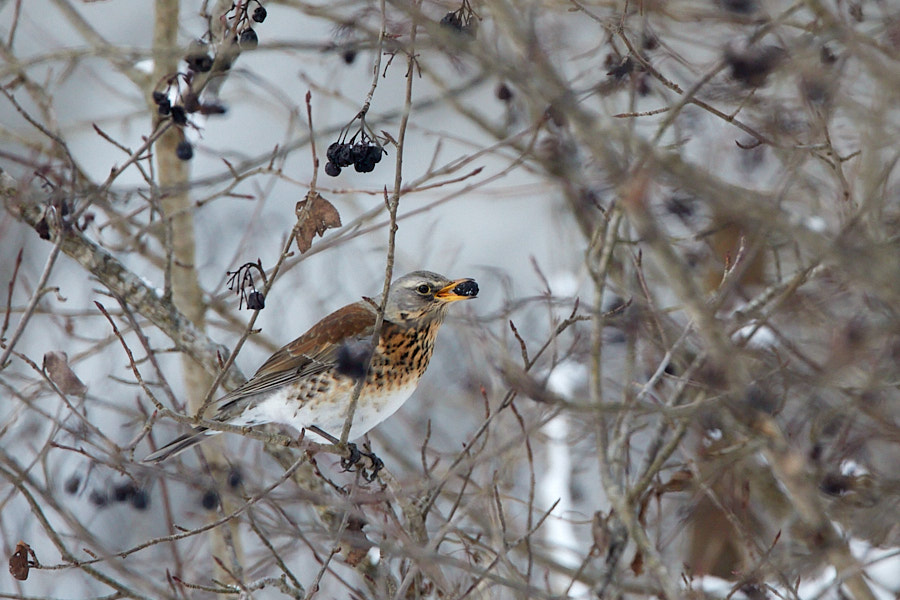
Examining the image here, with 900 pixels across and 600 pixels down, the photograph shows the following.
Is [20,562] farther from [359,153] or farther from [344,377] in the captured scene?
[359,153]

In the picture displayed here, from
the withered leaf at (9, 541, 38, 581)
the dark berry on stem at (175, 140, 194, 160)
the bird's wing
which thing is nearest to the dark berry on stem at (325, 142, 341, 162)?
the bird's wing

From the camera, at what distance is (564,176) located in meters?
2.43

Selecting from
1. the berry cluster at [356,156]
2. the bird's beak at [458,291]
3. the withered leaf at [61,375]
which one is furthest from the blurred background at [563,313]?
the bird's beak at [458,291]

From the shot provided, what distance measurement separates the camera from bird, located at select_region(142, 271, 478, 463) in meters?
4.49

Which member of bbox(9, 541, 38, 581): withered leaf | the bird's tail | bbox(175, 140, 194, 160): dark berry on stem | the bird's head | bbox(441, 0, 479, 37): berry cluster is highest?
bbox(175, 140, 194, 160): dark berry on stem

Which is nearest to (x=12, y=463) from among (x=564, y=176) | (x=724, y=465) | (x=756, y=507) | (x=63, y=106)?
(x=564, y=176)

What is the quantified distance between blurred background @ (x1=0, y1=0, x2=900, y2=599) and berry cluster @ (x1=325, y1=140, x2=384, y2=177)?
0.11 m

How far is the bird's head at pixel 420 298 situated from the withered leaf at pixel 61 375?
5.23ft

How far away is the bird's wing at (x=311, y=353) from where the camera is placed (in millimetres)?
4614

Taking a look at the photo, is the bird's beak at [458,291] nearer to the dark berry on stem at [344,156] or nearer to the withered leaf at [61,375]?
the dark berry on stem at [344,156]

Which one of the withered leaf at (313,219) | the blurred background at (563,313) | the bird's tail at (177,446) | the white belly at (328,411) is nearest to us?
the blurred background at (563,313)

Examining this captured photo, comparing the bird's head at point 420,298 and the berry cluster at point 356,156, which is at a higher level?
the bird's head at point 420,298

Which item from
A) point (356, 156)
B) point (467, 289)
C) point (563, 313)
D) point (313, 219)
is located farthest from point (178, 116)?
point (563, 313)

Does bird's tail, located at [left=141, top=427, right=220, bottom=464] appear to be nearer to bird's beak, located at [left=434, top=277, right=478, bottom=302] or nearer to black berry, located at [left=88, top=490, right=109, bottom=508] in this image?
black berry, located at [left=88, top=490, right=109, bottom=508]
